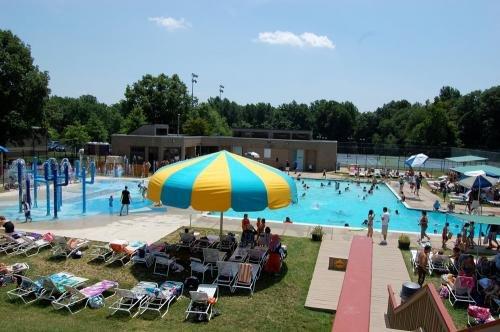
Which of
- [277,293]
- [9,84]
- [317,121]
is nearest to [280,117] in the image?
[317,121]

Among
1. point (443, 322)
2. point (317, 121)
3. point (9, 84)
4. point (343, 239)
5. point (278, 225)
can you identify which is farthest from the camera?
point (317, 121)

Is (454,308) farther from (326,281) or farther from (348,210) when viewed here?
(348,210)

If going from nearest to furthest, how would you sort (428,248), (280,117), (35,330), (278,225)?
(35,330) < (428,248) < (278,225) < (280,117)

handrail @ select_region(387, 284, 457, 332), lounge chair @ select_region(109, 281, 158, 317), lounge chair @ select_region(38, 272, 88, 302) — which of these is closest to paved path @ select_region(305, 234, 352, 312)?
handrail @ select_region(387, 284, 457, 332)

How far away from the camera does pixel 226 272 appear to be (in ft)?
36.1

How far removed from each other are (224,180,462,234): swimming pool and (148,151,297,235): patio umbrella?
36.6 feet

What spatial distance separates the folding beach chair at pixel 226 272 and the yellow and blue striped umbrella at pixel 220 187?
1.41 metres

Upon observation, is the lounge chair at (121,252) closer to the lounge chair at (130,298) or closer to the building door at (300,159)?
the lounge chair at (130,298)

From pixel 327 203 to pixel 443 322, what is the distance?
25.0 meters

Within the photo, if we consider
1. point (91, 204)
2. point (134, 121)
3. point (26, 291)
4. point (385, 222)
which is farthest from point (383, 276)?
point (134, 121)

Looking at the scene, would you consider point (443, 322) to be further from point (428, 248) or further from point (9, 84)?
point (9, 84)

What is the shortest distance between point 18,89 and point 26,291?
96.6 ft

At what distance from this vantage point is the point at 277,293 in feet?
34.8

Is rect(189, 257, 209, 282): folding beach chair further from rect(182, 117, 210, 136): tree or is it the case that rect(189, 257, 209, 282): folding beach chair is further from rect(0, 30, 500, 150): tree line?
rect(182, 117, 210, 136): tree
